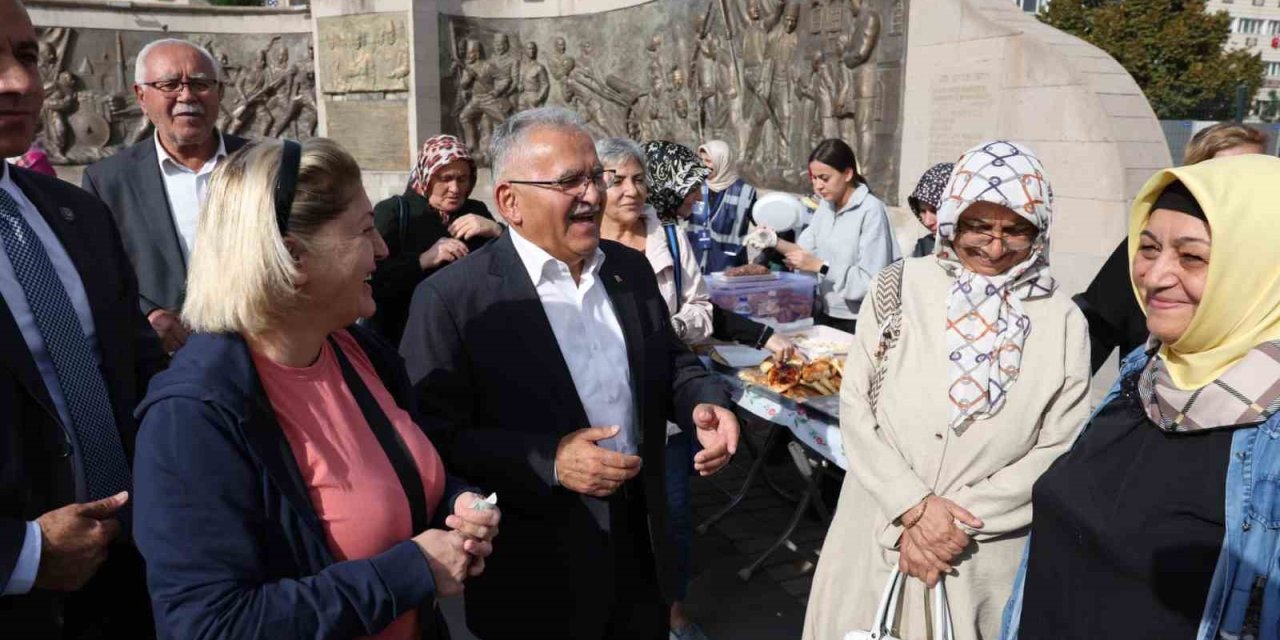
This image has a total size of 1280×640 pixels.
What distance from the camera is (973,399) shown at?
2350 millimetres

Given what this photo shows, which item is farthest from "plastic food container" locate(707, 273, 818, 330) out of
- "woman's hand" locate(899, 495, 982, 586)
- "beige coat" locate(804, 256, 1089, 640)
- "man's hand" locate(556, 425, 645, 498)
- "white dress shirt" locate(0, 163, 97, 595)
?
"white dress shirt" locate(0, 163, 97, 595)

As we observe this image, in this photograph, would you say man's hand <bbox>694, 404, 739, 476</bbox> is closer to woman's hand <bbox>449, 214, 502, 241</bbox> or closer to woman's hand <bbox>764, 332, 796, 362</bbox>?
woman's hand <bbox>764, 332, 796, 362</bbox>

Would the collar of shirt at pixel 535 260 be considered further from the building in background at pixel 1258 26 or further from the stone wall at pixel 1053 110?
the building in background at pixel 1258 26

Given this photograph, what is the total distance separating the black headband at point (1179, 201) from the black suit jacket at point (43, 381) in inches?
93.8

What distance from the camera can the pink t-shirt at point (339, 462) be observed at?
1.57m

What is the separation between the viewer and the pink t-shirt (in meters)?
1.57

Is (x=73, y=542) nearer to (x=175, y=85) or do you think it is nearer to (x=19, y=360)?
(x=19, y=360)

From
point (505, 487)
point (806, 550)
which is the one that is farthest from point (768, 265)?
point (505, 487)

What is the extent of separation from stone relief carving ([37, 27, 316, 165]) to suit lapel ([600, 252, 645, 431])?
15.9 metres

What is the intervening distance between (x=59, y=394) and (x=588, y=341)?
1255 mm

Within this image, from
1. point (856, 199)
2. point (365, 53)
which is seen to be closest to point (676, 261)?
point (856, 199)

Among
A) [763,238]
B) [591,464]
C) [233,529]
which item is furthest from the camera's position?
[763,238]

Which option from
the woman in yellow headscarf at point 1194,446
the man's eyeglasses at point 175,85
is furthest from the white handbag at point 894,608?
the man's eyeglasses at point 175,85

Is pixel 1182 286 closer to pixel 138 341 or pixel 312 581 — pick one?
pixel 312 581
